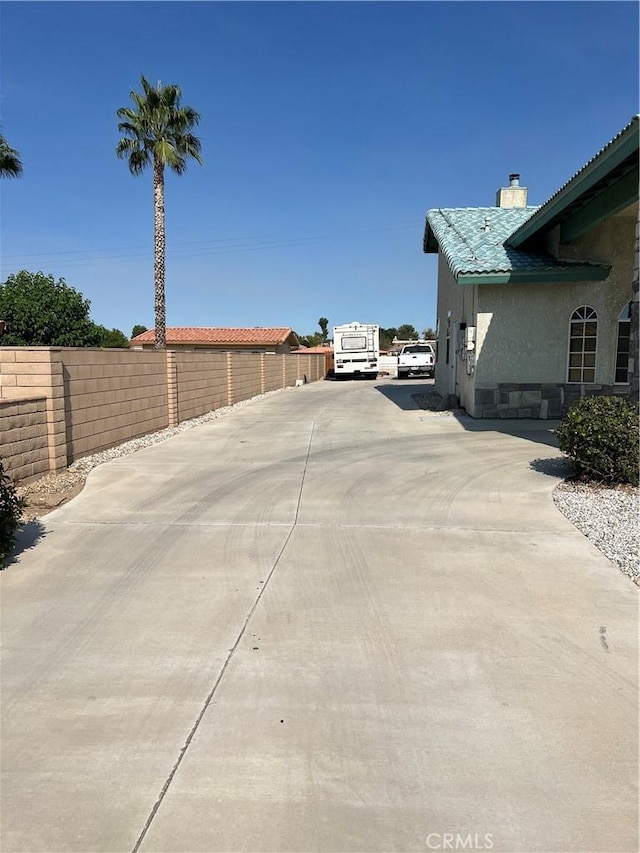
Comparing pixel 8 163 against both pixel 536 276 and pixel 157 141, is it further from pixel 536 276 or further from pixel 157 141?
pixel 536 276

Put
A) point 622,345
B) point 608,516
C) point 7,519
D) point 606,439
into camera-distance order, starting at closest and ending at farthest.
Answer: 1. point 7,519
2. point 608,516
3. point 606,439
4. point 622,345

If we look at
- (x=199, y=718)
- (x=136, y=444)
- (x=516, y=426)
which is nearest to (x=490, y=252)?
(x=516, y=426)

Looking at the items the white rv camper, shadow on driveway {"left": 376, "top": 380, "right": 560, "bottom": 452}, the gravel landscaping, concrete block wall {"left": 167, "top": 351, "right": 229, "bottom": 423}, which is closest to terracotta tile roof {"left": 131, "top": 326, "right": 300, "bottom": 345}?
the white rv camper

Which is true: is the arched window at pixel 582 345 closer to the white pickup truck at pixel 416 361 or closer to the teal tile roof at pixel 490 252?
the teal tile roof at pixel 490 252

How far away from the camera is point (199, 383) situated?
52.8 feet

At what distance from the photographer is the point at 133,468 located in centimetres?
910

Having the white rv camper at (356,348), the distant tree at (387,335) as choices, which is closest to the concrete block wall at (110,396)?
the white rv camper at (356,348)

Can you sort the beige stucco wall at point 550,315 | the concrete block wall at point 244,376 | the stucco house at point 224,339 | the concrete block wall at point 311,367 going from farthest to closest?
the stucco house at point 224,339 < the concrete block wall at point 311,367 < the concrete block wall at point 244,376 < the beige stucco wall at point 550,315

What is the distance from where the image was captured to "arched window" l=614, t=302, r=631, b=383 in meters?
13.6

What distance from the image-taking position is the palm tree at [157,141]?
21.7 m

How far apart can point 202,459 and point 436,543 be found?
5293 millimetres

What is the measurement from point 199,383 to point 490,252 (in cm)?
801

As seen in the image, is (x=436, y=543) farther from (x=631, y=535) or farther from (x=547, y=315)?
(x=547, y=315)

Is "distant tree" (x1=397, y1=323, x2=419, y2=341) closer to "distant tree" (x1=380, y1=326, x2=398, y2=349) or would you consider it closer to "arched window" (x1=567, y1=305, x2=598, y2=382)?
"distant tree" (x1=380, y1=326, x2=398, y2=349)
